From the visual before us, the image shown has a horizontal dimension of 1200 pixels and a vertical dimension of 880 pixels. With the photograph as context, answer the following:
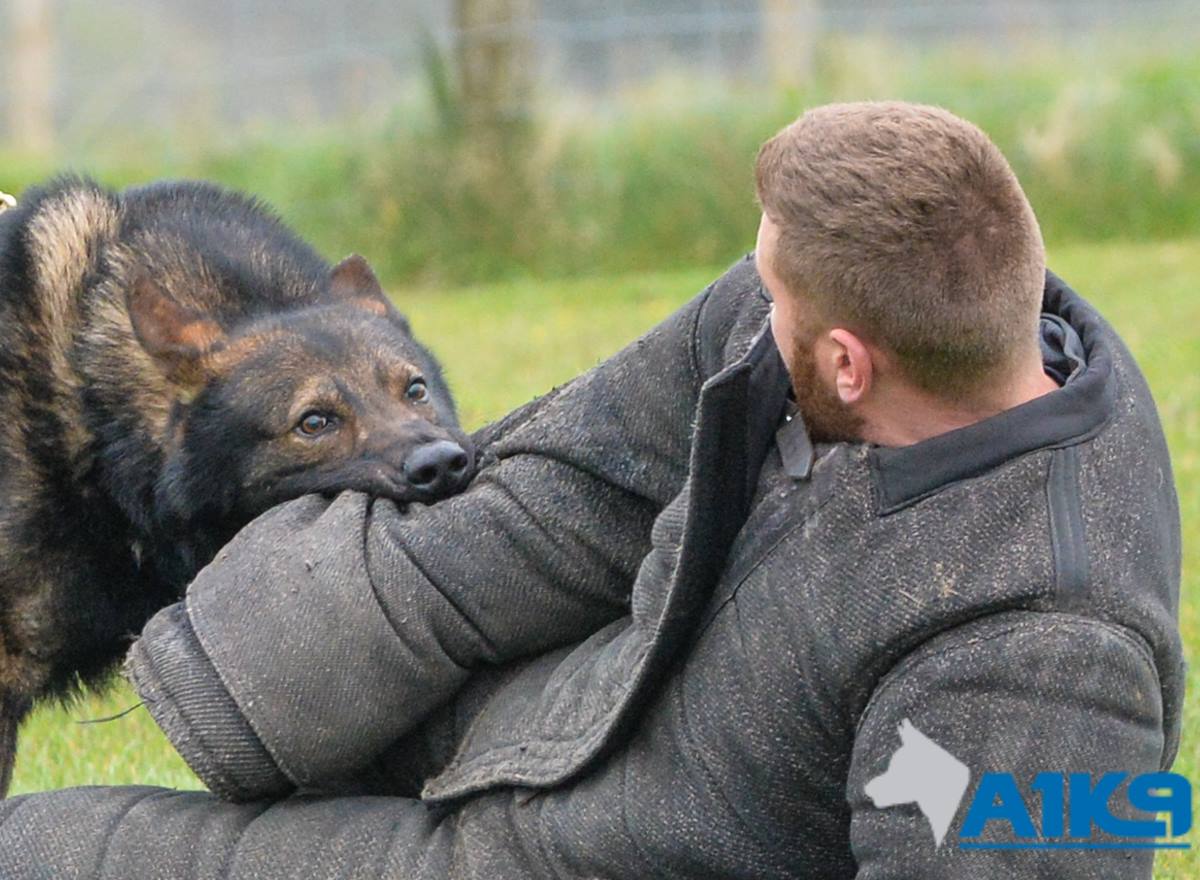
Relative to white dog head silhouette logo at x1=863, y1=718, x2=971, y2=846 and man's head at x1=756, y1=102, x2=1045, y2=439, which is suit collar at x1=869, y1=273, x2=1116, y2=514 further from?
white dog head silhouette logo at x1=863, y1=718, x2=971, y2=846

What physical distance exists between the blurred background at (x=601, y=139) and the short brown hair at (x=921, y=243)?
6.19m

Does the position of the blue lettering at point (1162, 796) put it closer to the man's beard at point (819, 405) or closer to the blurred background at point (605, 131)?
the man's beard at point (819, 405)

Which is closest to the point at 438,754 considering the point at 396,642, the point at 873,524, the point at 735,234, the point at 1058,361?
the point at 396,642

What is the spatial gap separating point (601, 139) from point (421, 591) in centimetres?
948

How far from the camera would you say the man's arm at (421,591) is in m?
2.85

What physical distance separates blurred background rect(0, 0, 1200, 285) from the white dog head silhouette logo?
9314 millimetres

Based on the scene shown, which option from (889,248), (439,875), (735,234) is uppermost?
(889,248)

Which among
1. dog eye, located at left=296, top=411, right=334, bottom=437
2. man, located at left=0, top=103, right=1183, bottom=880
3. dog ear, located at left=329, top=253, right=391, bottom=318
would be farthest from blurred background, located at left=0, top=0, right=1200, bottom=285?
man, located at left=0, top=103, right=1183, bottom=880

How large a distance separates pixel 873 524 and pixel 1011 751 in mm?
364

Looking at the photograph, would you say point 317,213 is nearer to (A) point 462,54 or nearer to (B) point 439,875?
(A) point 462,54

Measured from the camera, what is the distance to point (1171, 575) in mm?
2490

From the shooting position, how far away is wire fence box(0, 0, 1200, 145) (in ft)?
43.5

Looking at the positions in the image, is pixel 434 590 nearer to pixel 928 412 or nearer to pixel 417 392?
Answer: pixel 928 412

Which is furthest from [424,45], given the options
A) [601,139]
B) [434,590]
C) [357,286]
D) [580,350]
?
[434,590]
